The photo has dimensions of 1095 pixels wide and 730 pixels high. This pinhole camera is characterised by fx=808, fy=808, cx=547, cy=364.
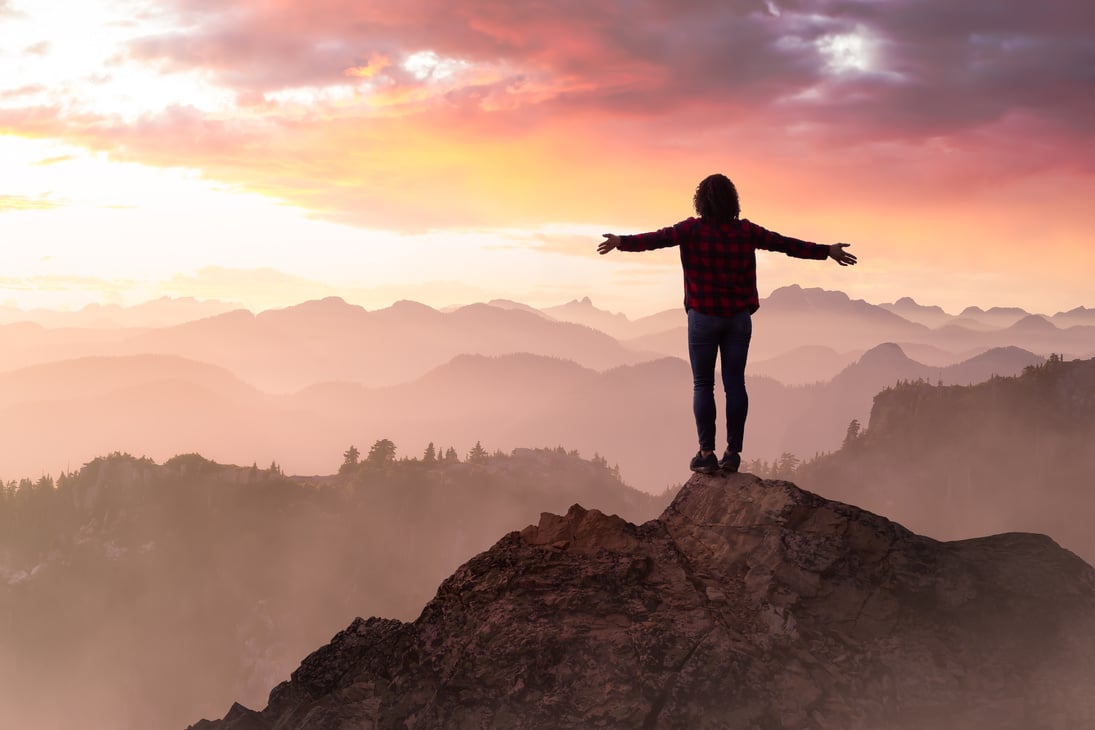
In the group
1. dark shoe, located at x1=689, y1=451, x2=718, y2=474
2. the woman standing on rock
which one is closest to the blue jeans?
the woman standing on rock

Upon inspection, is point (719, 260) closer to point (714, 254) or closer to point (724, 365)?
point (714, 254)

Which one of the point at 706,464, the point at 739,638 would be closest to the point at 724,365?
the point at 706,464

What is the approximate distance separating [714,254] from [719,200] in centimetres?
79

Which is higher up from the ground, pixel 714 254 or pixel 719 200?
pixel 719 200

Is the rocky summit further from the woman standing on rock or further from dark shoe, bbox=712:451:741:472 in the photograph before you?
the woman standing on rock

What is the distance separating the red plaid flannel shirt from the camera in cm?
1143

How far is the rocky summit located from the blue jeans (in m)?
1.48

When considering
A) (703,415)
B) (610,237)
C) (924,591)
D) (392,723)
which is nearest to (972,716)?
(924,591)

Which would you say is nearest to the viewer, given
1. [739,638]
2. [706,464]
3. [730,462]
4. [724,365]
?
[739,638]

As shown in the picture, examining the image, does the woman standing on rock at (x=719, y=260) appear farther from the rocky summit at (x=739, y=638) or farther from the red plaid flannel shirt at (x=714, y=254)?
the rocky summit at (x=739, y=638)

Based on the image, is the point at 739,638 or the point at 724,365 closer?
the point at 739,638

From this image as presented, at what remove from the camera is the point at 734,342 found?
38.3ft

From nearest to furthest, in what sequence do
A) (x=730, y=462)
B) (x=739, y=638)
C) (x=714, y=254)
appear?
(x=739, y=638), (x=714, y=254), (x=730, y=462)

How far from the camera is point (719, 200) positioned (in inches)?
453
